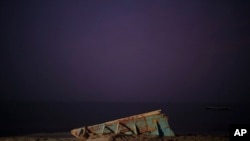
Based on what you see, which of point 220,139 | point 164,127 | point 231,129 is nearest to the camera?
point 231,129

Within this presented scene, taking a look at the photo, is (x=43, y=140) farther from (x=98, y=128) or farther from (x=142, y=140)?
(x=142, y=140)

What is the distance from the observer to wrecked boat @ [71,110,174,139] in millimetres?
19109

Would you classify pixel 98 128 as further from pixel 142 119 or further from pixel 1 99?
pixel 1 99

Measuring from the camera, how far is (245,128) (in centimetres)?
852

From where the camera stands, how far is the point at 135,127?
19.3 metres

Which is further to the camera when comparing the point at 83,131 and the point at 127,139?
the point at 83,131

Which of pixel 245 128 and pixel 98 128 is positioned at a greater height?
pixel 245 128

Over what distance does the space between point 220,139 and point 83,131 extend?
10.3 m

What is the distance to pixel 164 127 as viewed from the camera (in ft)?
62.7

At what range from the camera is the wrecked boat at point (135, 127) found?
1911 cm

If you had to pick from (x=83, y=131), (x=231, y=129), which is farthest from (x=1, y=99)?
(x=231, y=129)

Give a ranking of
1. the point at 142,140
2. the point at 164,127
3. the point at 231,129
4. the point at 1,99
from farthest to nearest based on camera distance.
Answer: the point at 1,99
the point at 164,127
the point at 142,140
the point at 231,129

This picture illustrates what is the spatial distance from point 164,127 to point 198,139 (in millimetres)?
3181

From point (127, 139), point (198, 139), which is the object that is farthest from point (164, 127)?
point (127, 139)
